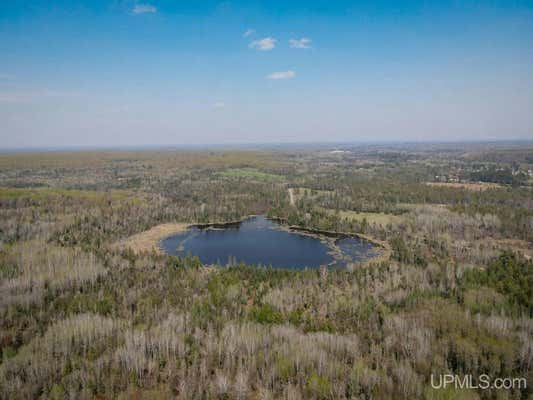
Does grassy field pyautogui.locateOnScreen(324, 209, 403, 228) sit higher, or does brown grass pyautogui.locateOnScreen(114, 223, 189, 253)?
grassy field pyautogui.locateOnScreen(324, 209, 403, 228)

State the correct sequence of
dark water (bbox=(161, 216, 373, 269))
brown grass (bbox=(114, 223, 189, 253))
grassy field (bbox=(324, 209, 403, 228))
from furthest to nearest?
grassy field (bbox=(324, 209, 403, 228)), brown grass (bbox=(114, 223, 189, 253)), dark water (bbox=(161, 216, 373, 269))

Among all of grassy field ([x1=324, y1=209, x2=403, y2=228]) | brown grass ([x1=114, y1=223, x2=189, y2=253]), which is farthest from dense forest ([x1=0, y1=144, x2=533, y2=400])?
grassy field ([x1=324, y1=209, x2=403, y2=228])

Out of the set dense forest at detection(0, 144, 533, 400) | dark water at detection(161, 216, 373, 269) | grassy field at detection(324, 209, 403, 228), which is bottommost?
dark water at detection(161, 216, 373, 269)

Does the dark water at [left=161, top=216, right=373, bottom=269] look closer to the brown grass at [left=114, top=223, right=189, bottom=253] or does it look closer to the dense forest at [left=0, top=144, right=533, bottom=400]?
the brown grass at [left=114, top=223, right=189, bottom=253]

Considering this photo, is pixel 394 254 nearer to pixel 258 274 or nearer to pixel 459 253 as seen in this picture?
pixel 459 253

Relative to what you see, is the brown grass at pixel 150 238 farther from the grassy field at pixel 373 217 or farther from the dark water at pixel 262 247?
the grassy field at pixel 373 217

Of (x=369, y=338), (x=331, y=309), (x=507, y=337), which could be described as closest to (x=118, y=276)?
(x=331, y=309)

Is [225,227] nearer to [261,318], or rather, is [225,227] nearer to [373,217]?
[373,217]
